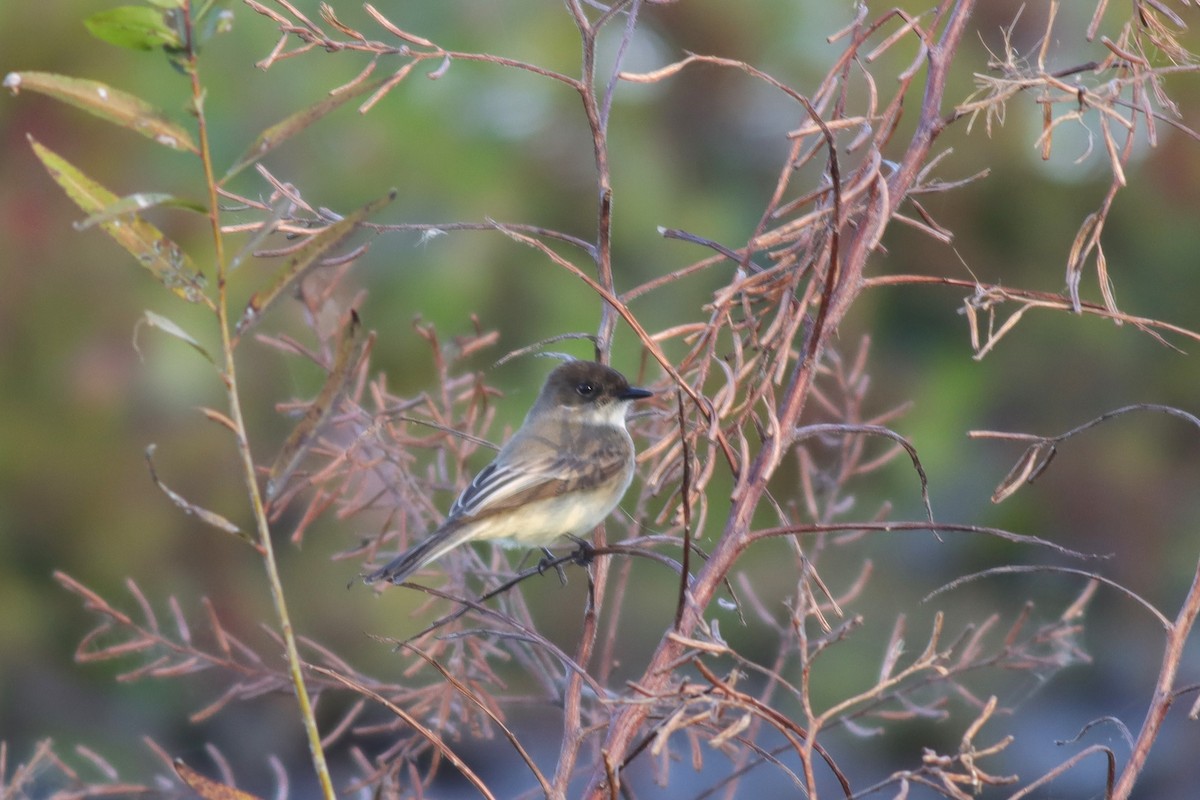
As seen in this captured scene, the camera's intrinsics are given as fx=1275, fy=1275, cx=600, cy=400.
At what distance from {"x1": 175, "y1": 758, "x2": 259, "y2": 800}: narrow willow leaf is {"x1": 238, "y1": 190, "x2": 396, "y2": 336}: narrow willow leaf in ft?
0.93

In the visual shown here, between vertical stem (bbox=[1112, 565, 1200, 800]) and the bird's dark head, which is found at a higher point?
vertical stem (bbox=[1112, 565, 1200, 800])

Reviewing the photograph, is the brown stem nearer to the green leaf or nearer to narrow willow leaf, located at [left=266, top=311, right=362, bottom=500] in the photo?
narrow willow leaf, located at [left=266, top=311, right=362, bottom=500]

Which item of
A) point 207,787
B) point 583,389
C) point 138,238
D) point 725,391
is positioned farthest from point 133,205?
point 583,389

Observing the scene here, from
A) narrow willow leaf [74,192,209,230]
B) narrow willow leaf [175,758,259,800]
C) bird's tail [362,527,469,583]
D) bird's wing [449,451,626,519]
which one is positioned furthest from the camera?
bird's wing [449,451,626,519]

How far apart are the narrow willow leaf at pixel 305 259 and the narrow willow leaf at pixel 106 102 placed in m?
0.09

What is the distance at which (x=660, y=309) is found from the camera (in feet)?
14.7

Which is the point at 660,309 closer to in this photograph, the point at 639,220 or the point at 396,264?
the point at 639,220

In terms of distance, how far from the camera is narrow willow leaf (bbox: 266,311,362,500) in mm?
764

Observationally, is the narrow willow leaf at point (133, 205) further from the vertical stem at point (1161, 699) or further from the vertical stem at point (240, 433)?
the vertical stem at point (1161, 699)

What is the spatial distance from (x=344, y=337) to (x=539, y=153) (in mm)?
4088

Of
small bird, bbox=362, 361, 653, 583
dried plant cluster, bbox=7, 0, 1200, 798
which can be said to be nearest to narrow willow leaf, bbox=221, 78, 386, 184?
dried plant cluster, bbox=7, 0, 1200, 798

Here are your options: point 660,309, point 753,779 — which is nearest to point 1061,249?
point 660,309

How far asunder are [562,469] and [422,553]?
0.62m

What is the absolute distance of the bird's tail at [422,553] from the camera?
1801mm
